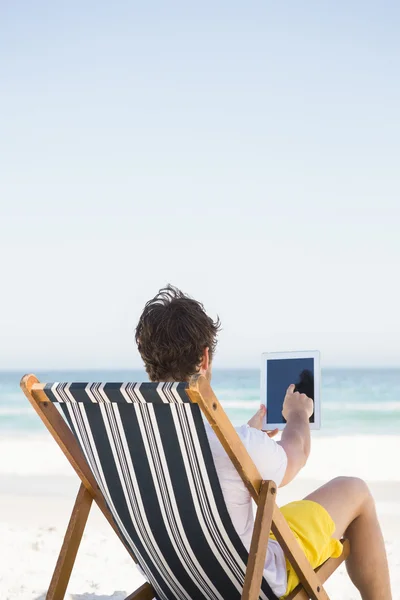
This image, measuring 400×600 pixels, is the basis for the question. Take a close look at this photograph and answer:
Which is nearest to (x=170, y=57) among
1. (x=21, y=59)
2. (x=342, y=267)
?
(x=21, y=59)

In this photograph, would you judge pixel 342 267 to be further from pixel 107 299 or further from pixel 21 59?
pixel 21 59

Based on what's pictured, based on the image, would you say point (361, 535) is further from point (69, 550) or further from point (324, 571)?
point (69, 550)

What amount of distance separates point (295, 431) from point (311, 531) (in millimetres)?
327

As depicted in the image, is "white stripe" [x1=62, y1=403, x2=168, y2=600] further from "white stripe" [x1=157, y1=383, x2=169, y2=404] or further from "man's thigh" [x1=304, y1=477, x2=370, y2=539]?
"man's thigh" [x1=304, y1=477, x2=370, y2=539]

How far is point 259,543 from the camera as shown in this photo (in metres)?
2.08

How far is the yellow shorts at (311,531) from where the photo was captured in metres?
2.38

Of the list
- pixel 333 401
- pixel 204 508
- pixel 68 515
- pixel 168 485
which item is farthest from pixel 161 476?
pixel 333 401

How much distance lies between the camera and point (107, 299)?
3869 centimetres

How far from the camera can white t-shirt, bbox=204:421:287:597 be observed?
2148mm

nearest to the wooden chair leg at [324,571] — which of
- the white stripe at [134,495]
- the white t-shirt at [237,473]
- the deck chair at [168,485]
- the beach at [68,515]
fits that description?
the deck chair at [168,485]

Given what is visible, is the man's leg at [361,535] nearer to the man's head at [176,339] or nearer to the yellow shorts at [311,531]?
the yellow shorts at [311,531]

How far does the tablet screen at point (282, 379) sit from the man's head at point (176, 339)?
1.22ft

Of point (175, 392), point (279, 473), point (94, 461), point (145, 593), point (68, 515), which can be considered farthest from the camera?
point (68, 515)

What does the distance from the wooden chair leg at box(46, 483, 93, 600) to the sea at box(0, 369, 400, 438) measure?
12.4 m
